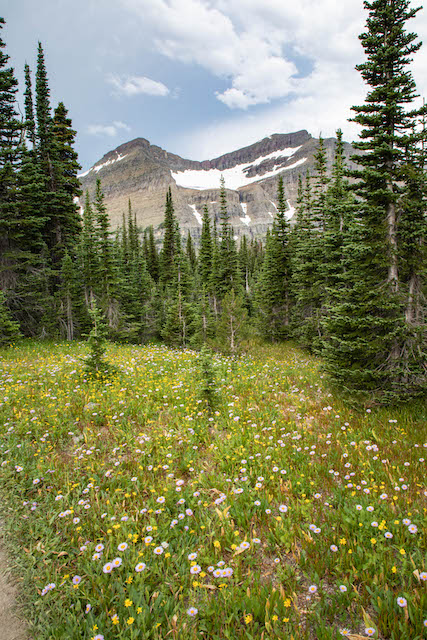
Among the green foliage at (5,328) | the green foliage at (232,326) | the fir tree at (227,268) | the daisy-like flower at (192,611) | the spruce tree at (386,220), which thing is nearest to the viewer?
the daisy-like flower at (192,611)

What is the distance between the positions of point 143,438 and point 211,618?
346 centimetres

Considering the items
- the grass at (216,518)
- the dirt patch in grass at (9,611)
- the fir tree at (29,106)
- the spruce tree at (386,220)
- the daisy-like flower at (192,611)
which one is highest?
the fir tree at (29,106)

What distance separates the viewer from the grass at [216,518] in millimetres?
2873

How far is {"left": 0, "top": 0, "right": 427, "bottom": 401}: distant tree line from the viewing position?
7051 millimetres

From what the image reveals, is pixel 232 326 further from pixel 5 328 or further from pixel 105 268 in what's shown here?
pixel 105 268

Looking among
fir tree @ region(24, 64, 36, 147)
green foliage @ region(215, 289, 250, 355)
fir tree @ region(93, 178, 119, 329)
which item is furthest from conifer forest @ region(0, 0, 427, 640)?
fir tree @ region(24, 64, 36, 147)

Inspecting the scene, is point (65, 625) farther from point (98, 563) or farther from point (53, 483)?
point (53, 483)

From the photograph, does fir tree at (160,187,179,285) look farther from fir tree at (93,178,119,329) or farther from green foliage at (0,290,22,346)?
green foliage at (0,290,22,346)

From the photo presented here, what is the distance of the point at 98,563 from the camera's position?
137 inches

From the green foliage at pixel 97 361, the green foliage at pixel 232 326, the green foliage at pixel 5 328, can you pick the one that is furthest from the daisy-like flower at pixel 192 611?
the green foliage at pixel 5 328

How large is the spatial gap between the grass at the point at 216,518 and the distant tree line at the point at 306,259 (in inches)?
86.3

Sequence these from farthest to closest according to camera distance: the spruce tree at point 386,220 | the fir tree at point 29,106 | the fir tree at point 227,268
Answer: the fir tree at point 227,268, the fir tree at point 29,106, the spruce tree at point 386,220

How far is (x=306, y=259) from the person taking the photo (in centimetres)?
2198

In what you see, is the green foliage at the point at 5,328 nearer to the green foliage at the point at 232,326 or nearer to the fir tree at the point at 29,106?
the green foliage at the point at 232,326
